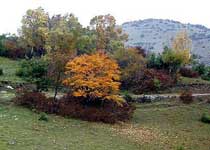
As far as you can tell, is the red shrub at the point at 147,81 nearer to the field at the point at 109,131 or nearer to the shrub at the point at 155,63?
the field at the point at 109,131

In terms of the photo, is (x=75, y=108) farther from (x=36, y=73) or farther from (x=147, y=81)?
(x=147, y=81)

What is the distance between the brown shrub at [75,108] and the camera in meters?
39.4

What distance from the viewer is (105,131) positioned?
117 feet

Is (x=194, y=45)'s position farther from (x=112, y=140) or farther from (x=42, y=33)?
(x=112, y=140)

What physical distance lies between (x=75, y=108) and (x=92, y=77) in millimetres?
3188

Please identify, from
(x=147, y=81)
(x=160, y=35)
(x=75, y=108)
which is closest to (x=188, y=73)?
(x=147, y=81)

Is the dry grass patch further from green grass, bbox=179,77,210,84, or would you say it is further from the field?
green grass, bbox=179,77,210,84

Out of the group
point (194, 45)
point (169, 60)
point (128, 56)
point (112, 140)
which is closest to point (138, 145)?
point (112, 140)

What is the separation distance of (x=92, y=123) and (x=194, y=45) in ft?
334

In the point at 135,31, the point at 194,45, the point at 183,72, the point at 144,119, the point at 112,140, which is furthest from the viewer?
the point at 135,31

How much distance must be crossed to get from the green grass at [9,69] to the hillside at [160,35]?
61420 mm

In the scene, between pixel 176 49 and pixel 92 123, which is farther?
pixel 176 49

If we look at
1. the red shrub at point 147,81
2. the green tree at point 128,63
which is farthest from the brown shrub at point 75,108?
the green tree at point 128,63

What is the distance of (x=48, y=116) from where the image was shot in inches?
1484
